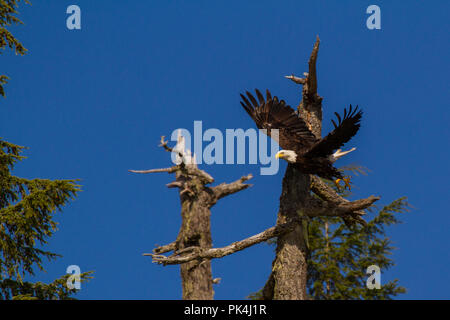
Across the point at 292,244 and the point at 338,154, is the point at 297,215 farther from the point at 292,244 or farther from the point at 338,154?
the point at 338,154

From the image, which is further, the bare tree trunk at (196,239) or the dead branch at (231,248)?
the bare tree trunk at (196,239)

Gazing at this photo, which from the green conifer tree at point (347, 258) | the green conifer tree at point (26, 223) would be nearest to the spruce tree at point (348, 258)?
the green conifer tree at point (347, 258)

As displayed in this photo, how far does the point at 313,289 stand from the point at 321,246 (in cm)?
114

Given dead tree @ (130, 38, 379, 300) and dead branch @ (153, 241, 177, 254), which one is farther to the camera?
dead branch @ (153, 241, 177, 254)

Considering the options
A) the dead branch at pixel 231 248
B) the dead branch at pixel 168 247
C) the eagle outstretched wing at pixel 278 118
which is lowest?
the dead branch at pixel 231 248

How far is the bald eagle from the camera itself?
902 centimetres

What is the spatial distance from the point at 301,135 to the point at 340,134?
1050 millimetres

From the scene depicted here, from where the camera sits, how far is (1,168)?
10641mm

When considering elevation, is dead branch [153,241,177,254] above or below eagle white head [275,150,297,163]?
below

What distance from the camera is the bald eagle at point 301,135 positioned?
9023 millimetres

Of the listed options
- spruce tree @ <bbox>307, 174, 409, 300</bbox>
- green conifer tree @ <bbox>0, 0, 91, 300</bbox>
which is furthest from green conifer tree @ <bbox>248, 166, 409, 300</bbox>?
green conifer tree @ <bbox>0, 0, 91, 300</bbox>

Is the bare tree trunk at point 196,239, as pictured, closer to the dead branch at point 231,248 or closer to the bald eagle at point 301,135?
the dead branch at point 231,248

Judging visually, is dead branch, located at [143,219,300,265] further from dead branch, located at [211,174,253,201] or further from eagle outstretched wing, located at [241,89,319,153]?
dead branch, located at [211,174,253,201]
